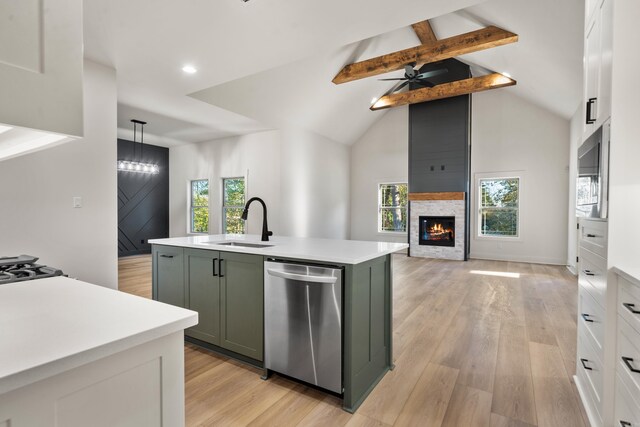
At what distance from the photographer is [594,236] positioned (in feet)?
5.80

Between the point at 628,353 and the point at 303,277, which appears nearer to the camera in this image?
the point at 628,353

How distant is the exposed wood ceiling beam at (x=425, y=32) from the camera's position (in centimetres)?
512

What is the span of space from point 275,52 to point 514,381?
3695 mm

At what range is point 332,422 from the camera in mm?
1786

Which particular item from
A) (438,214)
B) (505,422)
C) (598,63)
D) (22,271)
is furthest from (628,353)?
(438,214)

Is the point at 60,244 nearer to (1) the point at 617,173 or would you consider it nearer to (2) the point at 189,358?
(2) the point at 189,358

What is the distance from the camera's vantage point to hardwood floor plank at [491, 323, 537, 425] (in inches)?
74.7

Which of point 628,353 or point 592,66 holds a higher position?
point 592,66

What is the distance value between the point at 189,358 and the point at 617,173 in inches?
120

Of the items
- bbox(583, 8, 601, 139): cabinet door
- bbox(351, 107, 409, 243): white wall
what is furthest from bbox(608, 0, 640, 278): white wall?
bbox(351, 107, 409, 243): white wall

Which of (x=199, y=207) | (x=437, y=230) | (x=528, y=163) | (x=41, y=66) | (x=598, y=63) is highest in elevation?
(x=528, y=163)

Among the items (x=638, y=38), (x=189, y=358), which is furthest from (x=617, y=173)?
(x=189, y=358)

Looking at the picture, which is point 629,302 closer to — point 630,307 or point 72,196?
point 630,307

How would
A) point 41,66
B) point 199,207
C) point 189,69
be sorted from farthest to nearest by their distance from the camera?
point 199,207, point 189,69, point 41,66
